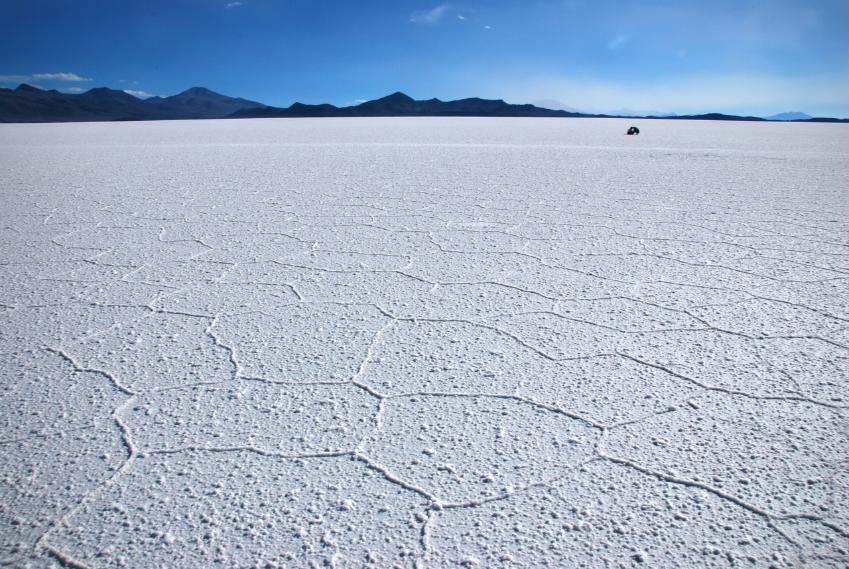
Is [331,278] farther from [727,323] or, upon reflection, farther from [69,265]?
[727,323]

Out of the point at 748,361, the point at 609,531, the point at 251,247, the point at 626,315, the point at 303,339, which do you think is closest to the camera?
the point at 609,531

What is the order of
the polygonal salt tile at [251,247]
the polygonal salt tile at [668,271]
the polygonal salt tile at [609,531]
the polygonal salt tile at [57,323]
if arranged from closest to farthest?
the polygonal salt tile at [609,531]
the polygonal salt tile at [57,323]
the polygonal salt tile at [668,271]
the polygonal salt tile at [251,247]

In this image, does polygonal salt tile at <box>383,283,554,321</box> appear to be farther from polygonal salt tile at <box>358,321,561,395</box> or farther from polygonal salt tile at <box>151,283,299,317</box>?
polygonal salt tile at <box>151,283,299,317</box>

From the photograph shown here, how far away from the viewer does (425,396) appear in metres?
1.21

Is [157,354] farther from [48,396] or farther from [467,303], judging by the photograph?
[467,303]

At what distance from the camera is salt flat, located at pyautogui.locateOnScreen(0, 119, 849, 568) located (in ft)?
2.71

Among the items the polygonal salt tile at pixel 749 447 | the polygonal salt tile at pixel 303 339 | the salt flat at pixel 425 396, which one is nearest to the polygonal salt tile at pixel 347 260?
the salt flat at pixel 425 396

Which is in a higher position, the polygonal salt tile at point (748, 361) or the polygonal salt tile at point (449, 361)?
the polygonal salt tile at point (748, 361)

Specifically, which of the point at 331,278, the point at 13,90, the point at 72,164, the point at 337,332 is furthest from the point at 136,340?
the point at 13,90

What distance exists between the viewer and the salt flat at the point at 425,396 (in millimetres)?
825

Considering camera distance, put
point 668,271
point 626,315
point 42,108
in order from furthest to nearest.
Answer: point 42,108
point 668,271
point 626,315

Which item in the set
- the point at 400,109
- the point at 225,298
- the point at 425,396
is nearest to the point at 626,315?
the point at 425,396

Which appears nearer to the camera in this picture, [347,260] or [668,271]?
[668,271]

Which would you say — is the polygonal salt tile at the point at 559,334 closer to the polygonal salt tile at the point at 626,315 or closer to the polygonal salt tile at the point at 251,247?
the polygonal salt tile at the point at 626,315
